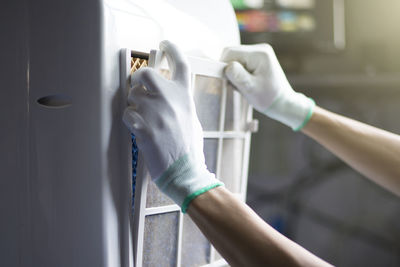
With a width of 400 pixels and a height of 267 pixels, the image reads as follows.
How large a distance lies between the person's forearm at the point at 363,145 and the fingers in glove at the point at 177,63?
0.48m

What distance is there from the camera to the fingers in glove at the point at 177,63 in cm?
65

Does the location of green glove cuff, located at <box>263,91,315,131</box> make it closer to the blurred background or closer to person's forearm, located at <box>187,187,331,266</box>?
person's forearm, located at <box>187,187,331,266</box>

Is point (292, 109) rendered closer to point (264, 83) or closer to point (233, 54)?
point (264, 83)

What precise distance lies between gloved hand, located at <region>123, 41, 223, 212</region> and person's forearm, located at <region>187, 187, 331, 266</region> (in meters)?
0.03

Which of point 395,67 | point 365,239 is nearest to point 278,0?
point 395,67

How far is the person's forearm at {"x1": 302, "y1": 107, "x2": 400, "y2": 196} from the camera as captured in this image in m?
0.98

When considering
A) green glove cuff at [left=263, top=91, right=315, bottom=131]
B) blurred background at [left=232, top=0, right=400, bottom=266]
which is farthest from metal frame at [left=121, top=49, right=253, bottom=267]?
blurred background at [left=232, top=0, right=400, bottom=266]

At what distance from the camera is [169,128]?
0.65 m

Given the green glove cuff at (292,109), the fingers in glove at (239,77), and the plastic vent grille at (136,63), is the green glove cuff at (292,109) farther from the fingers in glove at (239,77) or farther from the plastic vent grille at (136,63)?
the plastic vent grille at (136,63)

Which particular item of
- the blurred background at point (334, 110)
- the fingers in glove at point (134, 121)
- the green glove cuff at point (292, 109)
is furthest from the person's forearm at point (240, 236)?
the blurred background at point (334, 110)

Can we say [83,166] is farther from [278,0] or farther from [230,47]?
[278,0]

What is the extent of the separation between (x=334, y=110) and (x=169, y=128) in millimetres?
2138

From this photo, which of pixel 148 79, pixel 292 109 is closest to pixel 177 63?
pixel 148 79

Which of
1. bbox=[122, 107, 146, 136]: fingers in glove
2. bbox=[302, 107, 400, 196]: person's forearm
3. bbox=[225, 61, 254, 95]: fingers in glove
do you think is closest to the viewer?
bbox=[122, 107, 146, 136]: fingers in glove
